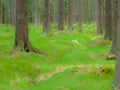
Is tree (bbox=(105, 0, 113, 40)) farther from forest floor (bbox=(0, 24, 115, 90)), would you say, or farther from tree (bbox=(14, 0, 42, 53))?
tree (bbox=(14, 0, 42, 53))

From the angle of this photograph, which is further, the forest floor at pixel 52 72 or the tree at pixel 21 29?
the tree at pixel 21 29

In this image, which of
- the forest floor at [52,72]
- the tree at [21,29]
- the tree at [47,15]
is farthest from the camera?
the tree at [47,15]

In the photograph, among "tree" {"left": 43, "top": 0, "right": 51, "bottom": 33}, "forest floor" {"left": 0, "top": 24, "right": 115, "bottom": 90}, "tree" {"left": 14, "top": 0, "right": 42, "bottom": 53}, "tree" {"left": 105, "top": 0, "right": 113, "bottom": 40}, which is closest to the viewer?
"forest floor" {"left": 0, "top": 24, "right": 115, "bottom": 90}

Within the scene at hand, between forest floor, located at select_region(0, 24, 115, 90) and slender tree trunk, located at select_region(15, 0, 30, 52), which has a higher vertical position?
slender tree trunk, located at select_region(15, 0, 30, 52)

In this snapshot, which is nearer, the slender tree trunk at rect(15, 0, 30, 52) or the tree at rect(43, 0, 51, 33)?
the slender tree trunk at rect(15, 0, 30, 52)

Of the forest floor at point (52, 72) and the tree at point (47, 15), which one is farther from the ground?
the tree at point (47, 15)

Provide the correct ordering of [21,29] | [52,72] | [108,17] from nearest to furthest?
[52,72] → [21,29] → [108,17]

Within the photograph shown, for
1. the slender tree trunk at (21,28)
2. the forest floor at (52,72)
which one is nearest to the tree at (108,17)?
the forest floor at (52,72)

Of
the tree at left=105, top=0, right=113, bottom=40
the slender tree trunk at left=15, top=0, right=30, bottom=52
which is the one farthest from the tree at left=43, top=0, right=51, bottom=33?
the slender tree trunk at left=15, top=0, right=30, bottom=52

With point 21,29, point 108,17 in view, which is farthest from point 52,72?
point 108,17

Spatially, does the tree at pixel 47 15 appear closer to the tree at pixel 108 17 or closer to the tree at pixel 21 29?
the tree at pixel 108 17

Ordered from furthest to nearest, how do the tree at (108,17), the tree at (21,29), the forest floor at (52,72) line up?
1. the tree at (108,17)
2. the tree at (21,29)
3. the forest floor at (52,72)

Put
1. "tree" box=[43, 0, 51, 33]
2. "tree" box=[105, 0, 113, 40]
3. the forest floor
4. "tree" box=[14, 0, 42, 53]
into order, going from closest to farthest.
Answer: the forest floor → "tree" box=[14, 0, 42, 53] → "tree" box=[105, 0, 113, 40] → "tree" box=[43, 0, 51, 33]

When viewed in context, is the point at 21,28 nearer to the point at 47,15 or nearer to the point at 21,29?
the point at 21,29
